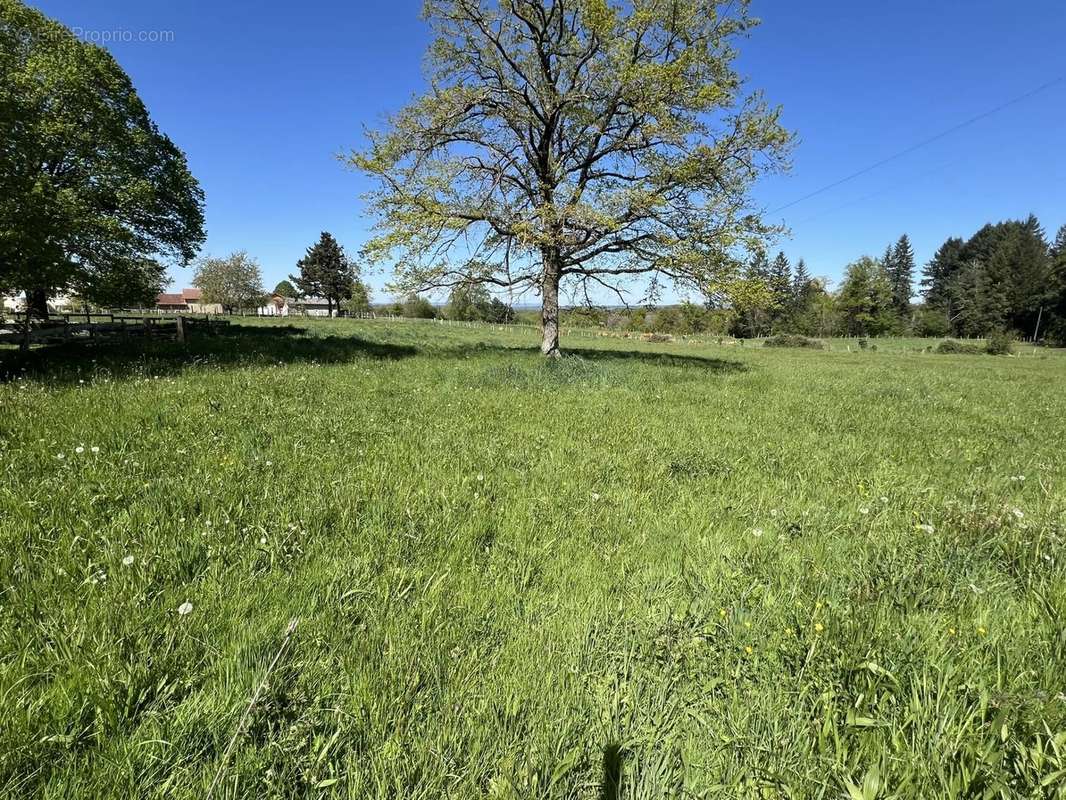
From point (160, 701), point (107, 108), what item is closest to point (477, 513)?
point (160, 701)

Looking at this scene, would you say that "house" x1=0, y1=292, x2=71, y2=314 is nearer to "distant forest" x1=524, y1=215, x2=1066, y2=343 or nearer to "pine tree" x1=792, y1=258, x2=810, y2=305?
"distant forest" x1=524, y1=215, x2=1066, y2=343

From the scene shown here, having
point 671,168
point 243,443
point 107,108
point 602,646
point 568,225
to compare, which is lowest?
point 602,646

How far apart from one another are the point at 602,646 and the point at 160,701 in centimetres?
210

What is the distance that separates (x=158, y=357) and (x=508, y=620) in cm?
1451

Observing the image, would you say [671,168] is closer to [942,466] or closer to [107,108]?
[942,466]

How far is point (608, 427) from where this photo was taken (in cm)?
739

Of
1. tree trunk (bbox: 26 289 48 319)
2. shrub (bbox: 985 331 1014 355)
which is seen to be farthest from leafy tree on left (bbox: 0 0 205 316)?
shrub (bbox: 985 331 1014 355)

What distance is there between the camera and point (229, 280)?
79.4 m

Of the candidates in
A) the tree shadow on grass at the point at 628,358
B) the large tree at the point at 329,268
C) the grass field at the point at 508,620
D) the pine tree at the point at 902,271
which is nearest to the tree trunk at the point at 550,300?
the tree shadow on grass at the point at 628,358

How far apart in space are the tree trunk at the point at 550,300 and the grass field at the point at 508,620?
1092 cm

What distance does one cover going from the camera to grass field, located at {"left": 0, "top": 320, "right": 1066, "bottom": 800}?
5.86 feet

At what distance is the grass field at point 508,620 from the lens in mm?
1787

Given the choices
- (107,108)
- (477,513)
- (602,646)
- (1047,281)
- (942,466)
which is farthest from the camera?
(1047,281)

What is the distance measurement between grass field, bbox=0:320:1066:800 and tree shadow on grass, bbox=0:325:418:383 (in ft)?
16.0
